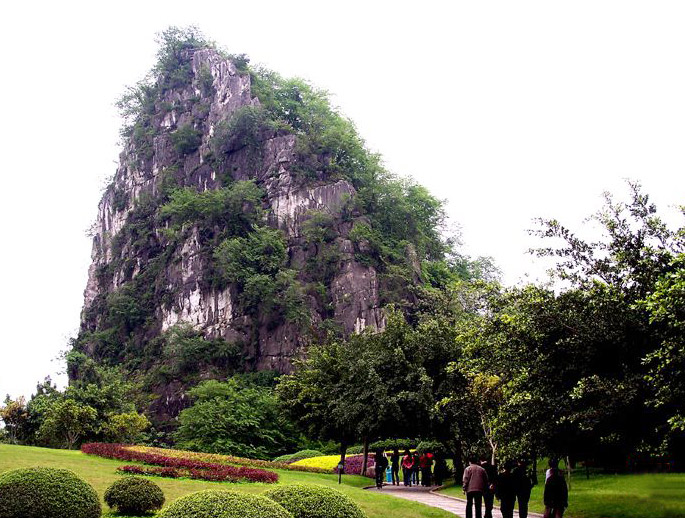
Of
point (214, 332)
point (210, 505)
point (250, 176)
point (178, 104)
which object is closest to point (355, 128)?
point (250, 176)

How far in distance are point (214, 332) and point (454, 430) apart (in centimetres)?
4067

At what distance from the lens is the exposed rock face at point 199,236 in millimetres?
60000

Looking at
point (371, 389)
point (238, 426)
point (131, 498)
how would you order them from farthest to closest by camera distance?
point (238, 426), point (371, 389), point (131, 498)

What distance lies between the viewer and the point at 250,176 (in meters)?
70.4

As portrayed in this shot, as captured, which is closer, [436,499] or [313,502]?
[313,502]

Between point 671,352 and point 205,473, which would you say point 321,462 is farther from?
point 671,352

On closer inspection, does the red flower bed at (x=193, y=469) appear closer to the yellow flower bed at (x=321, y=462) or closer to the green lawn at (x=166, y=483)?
the green lawn at (x=166, y=483)

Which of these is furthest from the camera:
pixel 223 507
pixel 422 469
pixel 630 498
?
pixel 422 469

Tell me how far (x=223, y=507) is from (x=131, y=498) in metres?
6.00

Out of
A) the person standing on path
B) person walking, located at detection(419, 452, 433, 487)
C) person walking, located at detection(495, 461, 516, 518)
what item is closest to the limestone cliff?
person walking, located at detection(419, 452, 433, 487)

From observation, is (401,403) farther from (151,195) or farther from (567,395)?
(151,195)

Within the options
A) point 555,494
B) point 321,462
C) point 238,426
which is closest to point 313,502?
point 555,494

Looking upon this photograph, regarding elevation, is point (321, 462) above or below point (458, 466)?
below

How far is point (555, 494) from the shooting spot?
1322 centimetres
